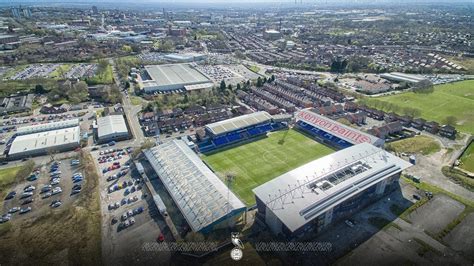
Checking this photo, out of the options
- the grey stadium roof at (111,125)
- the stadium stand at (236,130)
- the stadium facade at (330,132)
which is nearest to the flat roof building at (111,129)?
the grey stadium roof at (111,125)

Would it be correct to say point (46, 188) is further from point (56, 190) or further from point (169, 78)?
point (169, 78)

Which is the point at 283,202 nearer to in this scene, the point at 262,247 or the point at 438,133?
the point at 262,247

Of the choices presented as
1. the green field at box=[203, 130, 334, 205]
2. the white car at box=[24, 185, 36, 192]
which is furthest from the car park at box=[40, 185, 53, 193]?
the green field at box=[203, 130, 334, 205]

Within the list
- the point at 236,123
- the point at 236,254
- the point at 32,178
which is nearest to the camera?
the point at 236,254

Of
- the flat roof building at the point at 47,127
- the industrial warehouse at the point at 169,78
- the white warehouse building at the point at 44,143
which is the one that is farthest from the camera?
the industrial warehouse at the point at 169,78

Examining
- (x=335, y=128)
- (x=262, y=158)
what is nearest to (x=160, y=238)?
(x=262, y=158)

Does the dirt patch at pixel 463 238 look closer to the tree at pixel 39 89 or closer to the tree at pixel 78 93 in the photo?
the tree at pixel 78 93
